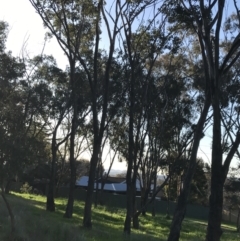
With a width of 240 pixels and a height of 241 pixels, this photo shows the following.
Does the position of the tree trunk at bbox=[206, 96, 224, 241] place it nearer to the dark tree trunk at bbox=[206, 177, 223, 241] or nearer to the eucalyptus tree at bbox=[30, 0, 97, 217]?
the dark tree trunk at bbox=[206, 177, 223, 241]

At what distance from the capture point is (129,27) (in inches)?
810

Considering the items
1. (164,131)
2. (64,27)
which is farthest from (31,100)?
(64,27)

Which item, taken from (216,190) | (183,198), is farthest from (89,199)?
(216,190)

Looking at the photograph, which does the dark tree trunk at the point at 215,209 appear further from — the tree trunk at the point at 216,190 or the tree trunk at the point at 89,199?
the tree trunk at the point at 89,199

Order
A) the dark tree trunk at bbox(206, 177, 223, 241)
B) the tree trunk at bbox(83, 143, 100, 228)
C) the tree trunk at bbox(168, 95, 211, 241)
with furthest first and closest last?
the tree trunk at bbox(83, 143, 100, 228)
the tree trunk at bbox(168, 95, 211, 241)
the dark tree trunk at bbox(206, 177, 223, 241)

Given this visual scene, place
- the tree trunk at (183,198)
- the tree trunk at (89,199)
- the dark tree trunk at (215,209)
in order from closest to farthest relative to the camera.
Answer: the dark tree trunk at (215,209)
the tree trunk at (183,198)
the tree trunk at (89,199)

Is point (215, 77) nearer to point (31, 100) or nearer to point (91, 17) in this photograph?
point (91, 17)

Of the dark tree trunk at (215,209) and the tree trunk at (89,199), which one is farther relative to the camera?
the tree trunk at (89,199)

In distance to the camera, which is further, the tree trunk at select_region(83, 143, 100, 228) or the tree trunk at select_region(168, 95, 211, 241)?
the tree trunk at select_region(83, 143, 100, 228)

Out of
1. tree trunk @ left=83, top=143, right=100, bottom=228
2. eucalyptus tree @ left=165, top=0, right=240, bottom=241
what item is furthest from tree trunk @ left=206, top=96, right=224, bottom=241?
tree trunk @ left=83, top=143, right=100, bottom=228

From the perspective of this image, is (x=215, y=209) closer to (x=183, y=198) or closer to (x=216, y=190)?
(x=216, y=190)

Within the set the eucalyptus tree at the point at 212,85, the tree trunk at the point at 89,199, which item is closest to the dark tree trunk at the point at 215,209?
the eucalyptus tree at the point at 212,85

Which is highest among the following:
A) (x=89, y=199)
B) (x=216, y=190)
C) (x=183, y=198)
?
(x=216, y=190)

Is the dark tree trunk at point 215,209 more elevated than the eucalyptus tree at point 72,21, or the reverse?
the eucalyptus tree at point 72,21
